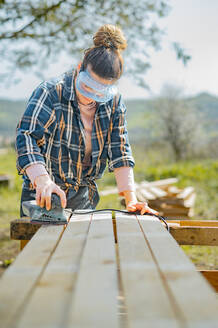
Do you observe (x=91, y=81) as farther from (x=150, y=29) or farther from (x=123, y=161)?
(x=150, y=29)

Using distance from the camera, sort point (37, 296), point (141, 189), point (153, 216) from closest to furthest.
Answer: point (37, 296), point (153, 216), point (141, 189)

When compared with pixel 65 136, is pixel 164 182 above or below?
above

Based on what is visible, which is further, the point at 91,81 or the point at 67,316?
the point at 91,81

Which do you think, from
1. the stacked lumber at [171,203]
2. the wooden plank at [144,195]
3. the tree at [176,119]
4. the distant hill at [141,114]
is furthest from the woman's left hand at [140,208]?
the tree at [176,119]

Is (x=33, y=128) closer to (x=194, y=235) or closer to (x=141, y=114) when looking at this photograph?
(x=194, y=235)

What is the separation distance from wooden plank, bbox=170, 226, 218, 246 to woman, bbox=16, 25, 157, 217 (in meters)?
0.24

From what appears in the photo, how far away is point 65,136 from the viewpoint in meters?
2.57

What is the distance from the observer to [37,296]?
1.07 m

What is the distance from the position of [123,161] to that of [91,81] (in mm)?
705

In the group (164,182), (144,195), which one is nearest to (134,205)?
(144,195)

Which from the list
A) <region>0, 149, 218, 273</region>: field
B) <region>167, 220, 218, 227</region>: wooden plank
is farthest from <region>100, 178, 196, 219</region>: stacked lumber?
<region>167, 220, 218, 227</region>: wooden plank

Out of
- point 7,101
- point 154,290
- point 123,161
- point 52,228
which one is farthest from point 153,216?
point 7,101

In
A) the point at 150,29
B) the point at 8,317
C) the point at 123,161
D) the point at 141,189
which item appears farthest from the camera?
the point at 141,189

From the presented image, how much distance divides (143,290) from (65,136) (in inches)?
64.7
